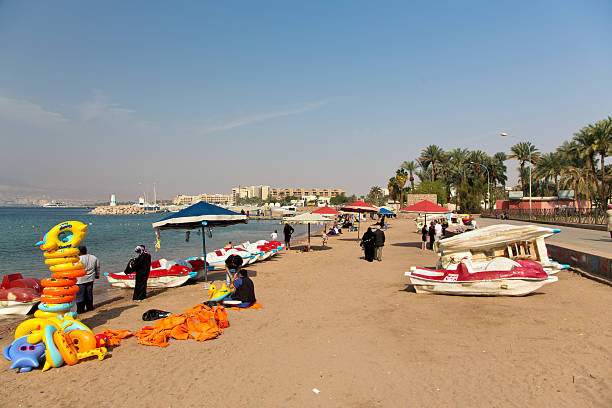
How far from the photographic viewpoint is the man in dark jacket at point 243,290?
27.2 feet

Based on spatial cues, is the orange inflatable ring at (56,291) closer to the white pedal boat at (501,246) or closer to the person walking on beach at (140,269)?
the person walking on beach at (140,269)

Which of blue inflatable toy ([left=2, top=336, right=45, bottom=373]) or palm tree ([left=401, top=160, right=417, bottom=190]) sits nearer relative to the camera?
blue inflatable toy ([left=2, top=336, right=45, bottom=373])

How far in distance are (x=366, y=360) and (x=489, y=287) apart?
195 inches

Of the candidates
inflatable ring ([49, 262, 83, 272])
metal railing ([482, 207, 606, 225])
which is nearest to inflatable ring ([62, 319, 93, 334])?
inflatable ring ([49, 262, 83, 272])

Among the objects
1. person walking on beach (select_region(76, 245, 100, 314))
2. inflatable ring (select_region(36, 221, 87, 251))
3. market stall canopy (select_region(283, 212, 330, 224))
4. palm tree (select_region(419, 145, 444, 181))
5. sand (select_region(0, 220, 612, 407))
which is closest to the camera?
sand (select_region(0, 220, 612, 407))

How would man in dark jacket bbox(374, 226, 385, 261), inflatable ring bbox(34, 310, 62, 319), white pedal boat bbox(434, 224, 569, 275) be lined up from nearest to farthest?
inflatable ring bbox(34, 310, 62, 319) → white pedal boat bbox(434, 224, 569, 275) → man in dark jacket bbox(374, 226, 385, 261)

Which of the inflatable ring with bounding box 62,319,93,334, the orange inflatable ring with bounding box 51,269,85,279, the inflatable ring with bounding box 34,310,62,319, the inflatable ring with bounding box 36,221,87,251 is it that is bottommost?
the inflatable ring with bounding box 62,319,93,334

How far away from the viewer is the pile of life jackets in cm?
629

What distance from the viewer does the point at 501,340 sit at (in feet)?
20.4

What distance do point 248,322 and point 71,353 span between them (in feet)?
10.1

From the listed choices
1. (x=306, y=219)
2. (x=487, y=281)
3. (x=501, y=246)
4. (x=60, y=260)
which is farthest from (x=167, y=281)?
(x=501, y=246)

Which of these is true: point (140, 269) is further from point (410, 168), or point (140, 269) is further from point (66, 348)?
point (410, 168)

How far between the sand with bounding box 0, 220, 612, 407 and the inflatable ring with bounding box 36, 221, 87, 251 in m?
1.87

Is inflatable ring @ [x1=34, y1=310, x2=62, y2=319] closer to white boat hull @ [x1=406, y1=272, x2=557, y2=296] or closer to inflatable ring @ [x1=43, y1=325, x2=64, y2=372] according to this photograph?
inflatable ring @ [x1=43, y1=325, x2=64, y2=372]
